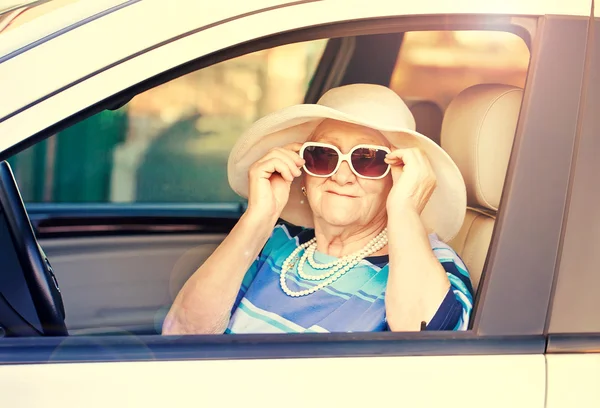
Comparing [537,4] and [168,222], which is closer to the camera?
[537,4]

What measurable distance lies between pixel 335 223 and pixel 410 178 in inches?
10.8

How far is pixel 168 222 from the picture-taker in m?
3.05

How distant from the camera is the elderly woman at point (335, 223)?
184cm

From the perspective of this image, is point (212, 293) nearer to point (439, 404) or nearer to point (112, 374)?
point (112, 374)

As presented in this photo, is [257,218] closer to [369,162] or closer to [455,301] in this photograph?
[369,162]

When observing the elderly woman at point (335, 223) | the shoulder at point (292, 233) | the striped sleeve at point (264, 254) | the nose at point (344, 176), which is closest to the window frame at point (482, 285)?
the elderly woman at point (335, 223)

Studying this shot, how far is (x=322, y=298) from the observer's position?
196 cm

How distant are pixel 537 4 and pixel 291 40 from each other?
44 centimetres

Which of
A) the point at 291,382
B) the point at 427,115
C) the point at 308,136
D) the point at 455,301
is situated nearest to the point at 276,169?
the point at 308,136

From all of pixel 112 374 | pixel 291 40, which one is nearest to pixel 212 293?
pixel 112 374

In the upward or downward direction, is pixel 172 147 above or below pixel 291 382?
above

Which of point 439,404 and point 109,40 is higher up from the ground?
point 109,40

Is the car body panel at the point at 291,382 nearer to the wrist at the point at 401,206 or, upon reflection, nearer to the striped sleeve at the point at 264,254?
the wrist at the point at 401,206

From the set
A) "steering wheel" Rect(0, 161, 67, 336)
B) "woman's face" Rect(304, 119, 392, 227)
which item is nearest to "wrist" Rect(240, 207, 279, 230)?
"woman's face" Rect(304, 119, 392, 227)
